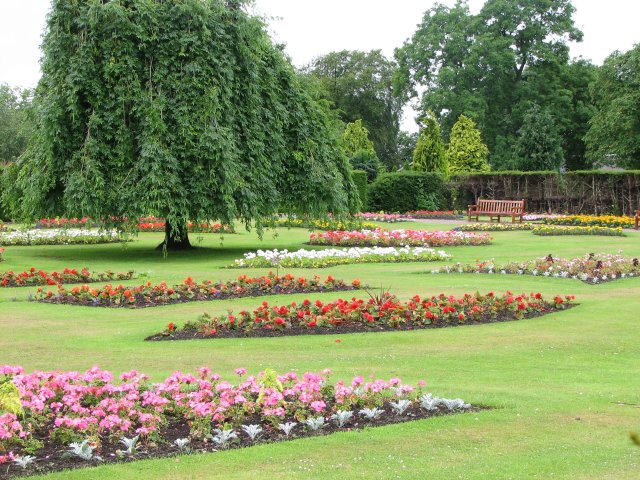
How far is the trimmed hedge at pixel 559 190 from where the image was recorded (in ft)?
118

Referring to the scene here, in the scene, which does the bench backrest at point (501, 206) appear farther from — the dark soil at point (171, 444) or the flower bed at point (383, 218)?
the dark soil at point (171, 444)

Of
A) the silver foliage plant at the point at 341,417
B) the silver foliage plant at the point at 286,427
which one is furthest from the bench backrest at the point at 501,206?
the silver foliage plant at the point at 286,427

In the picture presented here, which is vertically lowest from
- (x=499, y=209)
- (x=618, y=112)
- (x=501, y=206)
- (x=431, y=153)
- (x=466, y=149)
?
(x=499, y=209)

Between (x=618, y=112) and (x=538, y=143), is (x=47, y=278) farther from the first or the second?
(x=538, y=143)

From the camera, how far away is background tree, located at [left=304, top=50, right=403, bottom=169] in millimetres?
64188

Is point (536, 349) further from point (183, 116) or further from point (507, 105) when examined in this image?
point (507, 105)

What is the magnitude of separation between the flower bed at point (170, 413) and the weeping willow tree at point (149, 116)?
1187 cm

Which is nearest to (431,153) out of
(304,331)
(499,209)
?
(499,209)

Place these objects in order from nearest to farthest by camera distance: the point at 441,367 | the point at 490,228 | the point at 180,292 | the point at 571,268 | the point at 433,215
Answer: the point at 441,367 → the point at 180,292 → the point at 571,268 → the point at 490,228 → the point at 433,215

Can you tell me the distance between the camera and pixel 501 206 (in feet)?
118

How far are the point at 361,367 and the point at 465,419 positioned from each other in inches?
77.3

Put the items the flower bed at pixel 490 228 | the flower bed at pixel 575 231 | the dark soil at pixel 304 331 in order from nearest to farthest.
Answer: the dark soil at pixel 304 331 → the flower bed at pixel 575 231 → the flower bed at pixel 490 228

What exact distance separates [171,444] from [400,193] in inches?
1371

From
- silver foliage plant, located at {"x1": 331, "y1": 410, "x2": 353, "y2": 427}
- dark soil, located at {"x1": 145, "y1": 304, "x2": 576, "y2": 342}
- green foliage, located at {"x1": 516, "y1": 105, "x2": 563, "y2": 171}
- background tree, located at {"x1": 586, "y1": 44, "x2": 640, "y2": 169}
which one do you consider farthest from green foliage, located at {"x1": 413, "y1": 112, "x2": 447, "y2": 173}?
silver foliage plant, located at {"x1": 331, "y1": 410, "x2": 353, "y2": 427}
